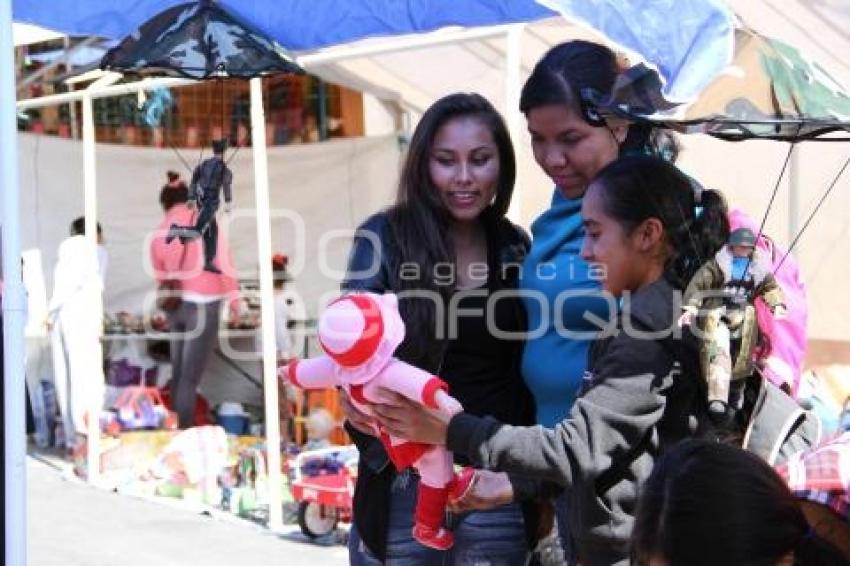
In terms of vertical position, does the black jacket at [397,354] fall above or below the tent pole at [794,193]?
below

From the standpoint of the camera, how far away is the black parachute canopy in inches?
158

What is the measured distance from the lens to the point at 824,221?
6.43 metres

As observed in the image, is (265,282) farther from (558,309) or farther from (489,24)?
(558,309)

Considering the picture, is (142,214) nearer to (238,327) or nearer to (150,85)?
(238,327)

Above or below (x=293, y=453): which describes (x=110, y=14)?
above

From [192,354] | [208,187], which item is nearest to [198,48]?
[208,187]

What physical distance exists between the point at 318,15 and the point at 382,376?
1913 mm

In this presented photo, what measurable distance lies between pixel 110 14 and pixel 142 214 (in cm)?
726

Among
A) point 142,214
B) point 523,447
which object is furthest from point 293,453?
point 523,447

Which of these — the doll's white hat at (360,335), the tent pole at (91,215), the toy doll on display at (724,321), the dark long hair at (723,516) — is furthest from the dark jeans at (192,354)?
the dark long hair at (723,516)

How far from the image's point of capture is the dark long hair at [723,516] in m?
1.67

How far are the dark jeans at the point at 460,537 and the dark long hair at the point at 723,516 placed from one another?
1034 mm

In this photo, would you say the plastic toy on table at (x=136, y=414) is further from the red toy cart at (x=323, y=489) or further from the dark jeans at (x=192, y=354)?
the red toy cart at (x=323, y=489)

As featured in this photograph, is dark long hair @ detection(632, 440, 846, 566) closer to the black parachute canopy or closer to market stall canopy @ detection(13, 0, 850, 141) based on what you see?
market stall canopy @ detection(13, 0, 850, 141)
